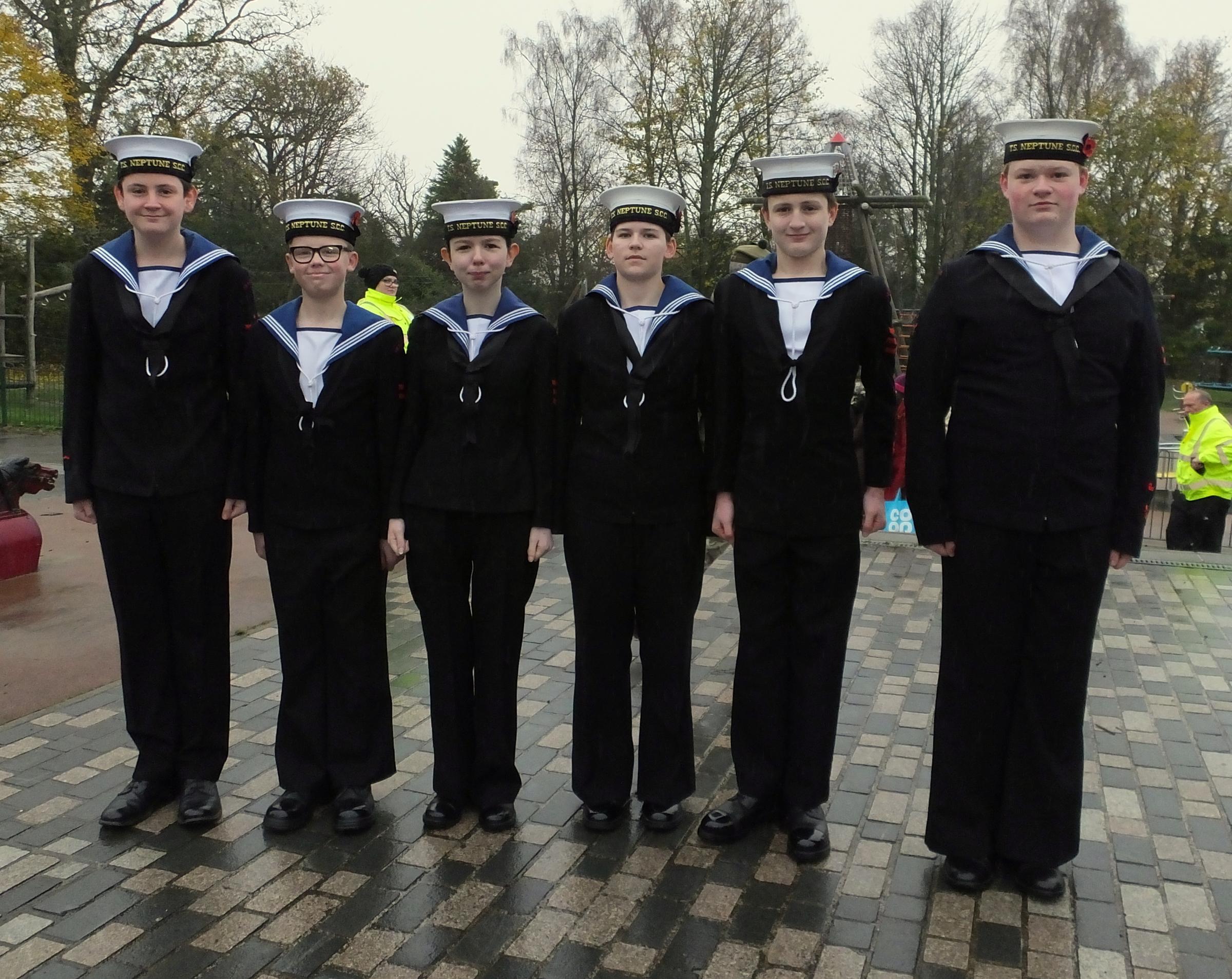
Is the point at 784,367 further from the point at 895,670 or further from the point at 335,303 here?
the point at 895,670

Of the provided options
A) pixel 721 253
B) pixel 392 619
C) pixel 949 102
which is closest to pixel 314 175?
pixel 721 253

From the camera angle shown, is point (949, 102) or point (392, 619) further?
point (949, 102)

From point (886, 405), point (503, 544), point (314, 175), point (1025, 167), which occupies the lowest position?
point (503, 544)

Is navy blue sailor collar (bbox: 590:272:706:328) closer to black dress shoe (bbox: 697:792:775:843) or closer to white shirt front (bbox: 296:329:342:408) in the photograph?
white shirt front (bbox: 296:329:342:408)

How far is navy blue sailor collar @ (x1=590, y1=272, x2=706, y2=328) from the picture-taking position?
11.9ft

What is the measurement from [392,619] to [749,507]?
351 centimetres

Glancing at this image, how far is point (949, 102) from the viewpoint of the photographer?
122 ft

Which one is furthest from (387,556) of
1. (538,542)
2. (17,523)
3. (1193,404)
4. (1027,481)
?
(1193,404)

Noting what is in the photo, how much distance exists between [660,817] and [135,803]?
183 centimetres

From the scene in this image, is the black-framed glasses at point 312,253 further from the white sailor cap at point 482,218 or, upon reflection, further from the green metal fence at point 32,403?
the green metal fence at point 32,403

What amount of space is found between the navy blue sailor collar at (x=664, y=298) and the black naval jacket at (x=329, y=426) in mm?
724

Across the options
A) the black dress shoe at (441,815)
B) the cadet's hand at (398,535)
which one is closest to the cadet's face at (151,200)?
the cadet's hand at (398,535)

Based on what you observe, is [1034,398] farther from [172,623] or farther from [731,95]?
[731,95]

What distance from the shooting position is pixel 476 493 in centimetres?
364
